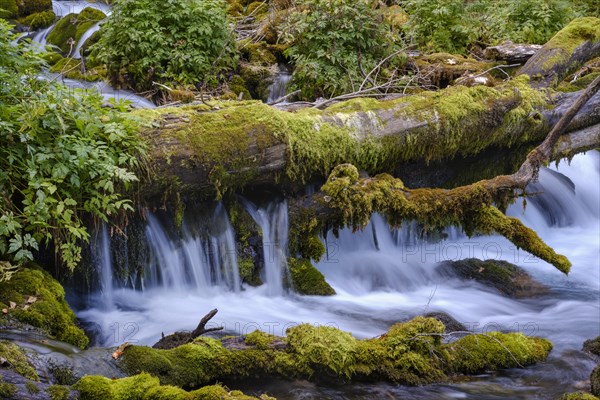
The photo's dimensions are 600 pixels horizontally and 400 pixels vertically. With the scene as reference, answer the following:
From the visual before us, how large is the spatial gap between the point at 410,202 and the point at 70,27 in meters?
10.4

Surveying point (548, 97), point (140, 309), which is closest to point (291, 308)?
point (140, 309)

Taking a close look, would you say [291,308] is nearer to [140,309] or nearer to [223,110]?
[140,309]

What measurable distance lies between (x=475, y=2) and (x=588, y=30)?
3.72 m

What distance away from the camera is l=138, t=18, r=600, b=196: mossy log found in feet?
20.8

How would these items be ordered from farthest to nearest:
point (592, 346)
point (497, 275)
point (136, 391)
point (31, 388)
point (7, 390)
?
point (497, 275)
point (592, 346)
point (136, 391)
point (31, 388)
point (7, 390)

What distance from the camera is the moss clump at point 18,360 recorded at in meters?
3.79

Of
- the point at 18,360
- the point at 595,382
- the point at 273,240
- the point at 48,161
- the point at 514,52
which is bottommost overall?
the point at 595,382

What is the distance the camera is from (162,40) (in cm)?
998

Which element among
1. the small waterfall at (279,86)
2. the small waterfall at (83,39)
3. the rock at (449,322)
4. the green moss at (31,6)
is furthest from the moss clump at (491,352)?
the green moss at (31,6)

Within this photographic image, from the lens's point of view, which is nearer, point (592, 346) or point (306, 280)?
point (592, 346)

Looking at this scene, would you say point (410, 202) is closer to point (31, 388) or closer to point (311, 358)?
point (311, 358)

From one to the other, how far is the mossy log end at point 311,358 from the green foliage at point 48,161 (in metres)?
1.37

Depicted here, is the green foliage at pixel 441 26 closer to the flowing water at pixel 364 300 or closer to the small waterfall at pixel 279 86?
the small waterfall at pixel 279 86

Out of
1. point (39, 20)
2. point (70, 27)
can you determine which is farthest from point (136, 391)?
point (39, 20)
